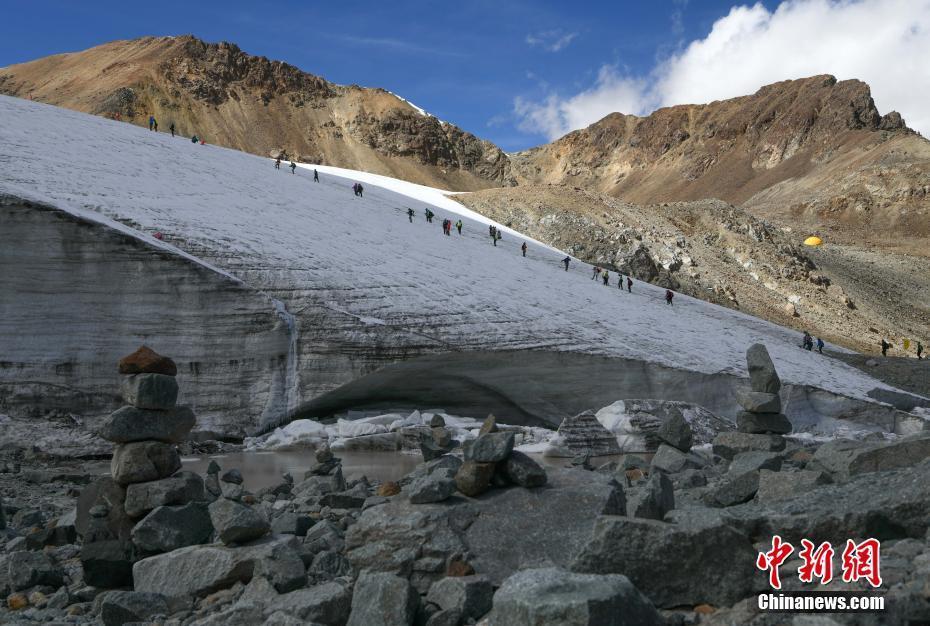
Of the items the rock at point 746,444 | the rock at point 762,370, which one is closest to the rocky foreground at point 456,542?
the rock at point 746,444

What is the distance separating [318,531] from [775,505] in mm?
3215

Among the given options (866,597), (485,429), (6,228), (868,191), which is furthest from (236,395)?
(868,191)

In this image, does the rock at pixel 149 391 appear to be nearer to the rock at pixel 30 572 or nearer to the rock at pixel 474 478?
the rock at pixel 30 572

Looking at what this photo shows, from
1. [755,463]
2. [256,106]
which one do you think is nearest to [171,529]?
[755,463]

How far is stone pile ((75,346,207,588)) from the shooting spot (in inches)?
221

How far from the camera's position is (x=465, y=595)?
4.05m

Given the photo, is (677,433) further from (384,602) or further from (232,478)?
(384,602)

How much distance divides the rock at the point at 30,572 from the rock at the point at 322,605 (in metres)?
2.30

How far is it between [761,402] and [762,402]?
0.01 m

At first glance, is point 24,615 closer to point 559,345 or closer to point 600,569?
point 600,569

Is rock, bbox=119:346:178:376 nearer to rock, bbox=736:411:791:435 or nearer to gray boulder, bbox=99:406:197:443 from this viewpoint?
gray boulder, bbox=99:406:197:443

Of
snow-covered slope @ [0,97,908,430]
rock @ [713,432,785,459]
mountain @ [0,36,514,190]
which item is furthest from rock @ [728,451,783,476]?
mountain @ [0,36,514,190]

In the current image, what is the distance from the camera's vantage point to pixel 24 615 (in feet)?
16.0

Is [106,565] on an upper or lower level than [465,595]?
lower
